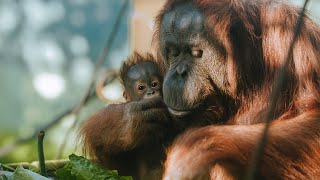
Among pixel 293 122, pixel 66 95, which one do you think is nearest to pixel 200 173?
pixel 293 122

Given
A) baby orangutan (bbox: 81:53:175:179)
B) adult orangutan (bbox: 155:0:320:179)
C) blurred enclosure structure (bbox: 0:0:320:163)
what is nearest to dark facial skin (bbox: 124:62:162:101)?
baby orangutan (bbox: 81:53:175:179)

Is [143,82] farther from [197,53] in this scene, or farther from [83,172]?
[83,172]

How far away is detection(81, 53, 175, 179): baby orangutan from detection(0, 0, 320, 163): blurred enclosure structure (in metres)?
7.00

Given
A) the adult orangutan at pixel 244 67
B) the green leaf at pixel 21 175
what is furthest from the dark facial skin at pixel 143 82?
the green leaf at pixel 21 175

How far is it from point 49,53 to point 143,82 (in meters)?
9.11

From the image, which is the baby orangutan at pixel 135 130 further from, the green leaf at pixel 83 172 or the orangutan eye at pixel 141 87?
the green leaf at pixel 83 172

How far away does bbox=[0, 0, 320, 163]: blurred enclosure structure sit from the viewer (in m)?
11.5

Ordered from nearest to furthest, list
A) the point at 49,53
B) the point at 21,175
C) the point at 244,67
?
the point at 21,175 < the point at 244,67 < the point at 49,53

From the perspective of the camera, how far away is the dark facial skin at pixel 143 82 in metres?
3.54

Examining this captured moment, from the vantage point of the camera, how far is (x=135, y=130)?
3.38 m

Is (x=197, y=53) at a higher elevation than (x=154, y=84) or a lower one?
higher

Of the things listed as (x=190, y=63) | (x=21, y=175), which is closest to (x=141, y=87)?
(x=190, y=63)

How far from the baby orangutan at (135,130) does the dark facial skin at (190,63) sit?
204 millimetres

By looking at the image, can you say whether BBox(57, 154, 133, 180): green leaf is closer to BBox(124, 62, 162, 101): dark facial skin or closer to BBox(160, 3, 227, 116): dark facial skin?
BBox(160, 3, 227, 116): dark facial skin
